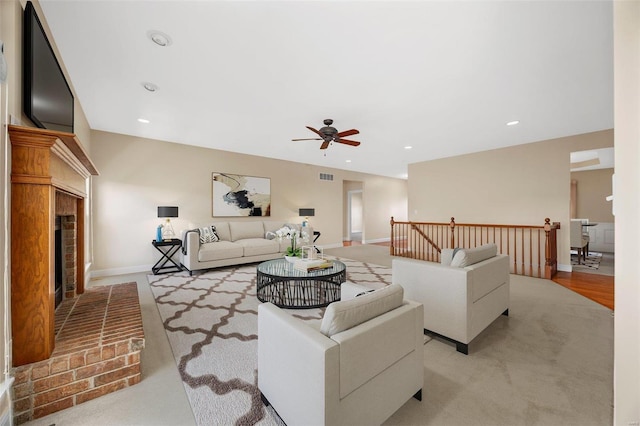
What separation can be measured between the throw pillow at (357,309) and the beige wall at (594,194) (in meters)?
9.24

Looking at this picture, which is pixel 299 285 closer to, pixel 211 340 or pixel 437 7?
pixel 211 340

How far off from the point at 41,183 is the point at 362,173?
8129 mm

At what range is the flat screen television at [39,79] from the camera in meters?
1.55

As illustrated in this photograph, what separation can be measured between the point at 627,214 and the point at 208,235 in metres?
5.43

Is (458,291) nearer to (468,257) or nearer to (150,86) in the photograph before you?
(468,257)

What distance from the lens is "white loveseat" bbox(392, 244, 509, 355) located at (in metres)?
2.07

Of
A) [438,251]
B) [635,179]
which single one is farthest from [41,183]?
[438,251]

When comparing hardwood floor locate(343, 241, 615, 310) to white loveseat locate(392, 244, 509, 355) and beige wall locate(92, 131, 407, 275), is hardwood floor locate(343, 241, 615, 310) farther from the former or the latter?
beige wall locate(92, 131, 407, 275)

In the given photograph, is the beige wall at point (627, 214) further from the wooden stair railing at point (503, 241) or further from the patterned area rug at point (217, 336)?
the wooden stair railing at point (503, 241)

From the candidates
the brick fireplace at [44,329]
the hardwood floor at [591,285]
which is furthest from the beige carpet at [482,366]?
the brick fireplace at [44,329]

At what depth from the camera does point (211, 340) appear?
7.45ft

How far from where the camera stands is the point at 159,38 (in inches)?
81.0

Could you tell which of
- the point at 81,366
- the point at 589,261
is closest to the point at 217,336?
the point at 81,366

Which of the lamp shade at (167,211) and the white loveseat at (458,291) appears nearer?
the white loveseat at (458,291)
